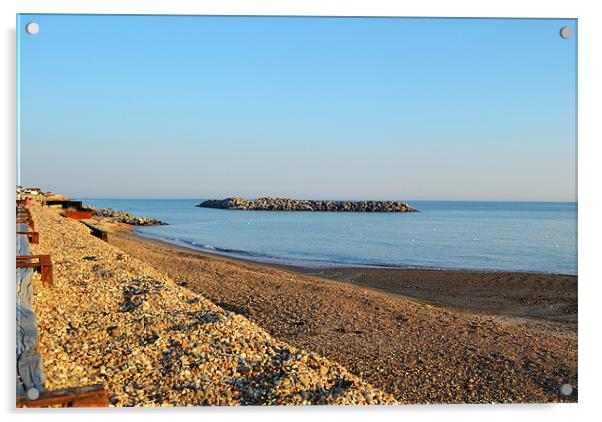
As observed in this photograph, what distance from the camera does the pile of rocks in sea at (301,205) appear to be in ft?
215

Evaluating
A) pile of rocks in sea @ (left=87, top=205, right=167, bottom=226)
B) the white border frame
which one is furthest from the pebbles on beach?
pile of rocks in sea @ (left=87, top=205, right=167, bottom=226)

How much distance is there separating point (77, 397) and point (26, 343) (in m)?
1.05

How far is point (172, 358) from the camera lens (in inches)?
193

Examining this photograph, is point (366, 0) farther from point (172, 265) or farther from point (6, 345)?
point (172, 265)

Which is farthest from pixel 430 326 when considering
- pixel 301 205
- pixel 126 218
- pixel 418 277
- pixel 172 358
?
pixel 301 205

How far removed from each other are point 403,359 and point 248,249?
1588cm

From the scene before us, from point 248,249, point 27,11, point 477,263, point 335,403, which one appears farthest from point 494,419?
point 248,249

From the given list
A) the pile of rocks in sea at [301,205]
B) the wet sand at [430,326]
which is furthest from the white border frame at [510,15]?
the pile of rocks in sea at [301,205]

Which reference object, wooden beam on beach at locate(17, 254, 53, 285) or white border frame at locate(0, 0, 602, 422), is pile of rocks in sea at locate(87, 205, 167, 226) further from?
white border frame at locate(0, 0, 602, 422)

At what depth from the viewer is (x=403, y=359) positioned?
6.06m

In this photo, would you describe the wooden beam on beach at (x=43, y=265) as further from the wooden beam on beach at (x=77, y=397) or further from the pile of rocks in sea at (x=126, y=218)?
the pile of rocks in sea at (x=126, y=218)

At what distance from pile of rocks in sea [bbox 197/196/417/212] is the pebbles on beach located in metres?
57.5

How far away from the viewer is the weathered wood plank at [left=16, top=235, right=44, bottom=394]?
14.9ft

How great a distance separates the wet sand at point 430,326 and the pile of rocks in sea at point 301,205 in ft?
169
